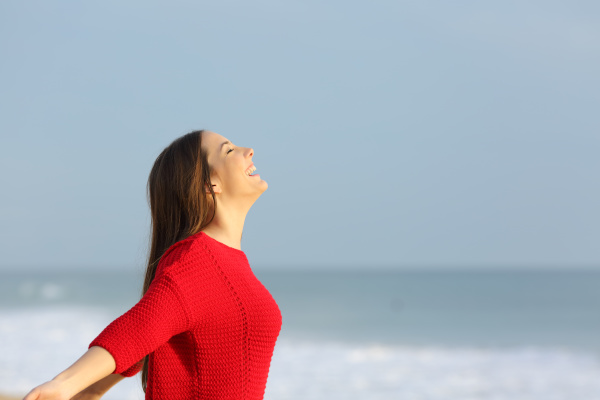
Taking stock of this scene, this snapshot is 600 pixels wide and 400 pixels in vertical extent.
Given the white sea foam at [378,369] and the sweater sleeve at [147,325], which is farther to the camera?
the white sea foam at [378,369]

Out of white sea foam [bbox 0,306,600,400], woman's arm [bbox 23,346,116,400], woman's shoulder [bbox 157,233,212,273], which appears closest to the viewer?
woman's arm [bbox 23,346,116,400]

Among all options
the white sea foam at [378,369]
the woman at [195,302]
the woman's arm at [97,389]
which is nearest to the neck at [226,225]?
the woman at [195,302]

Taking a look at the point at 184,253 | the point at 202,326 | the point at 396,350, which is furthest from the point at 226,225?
the point at 396,350

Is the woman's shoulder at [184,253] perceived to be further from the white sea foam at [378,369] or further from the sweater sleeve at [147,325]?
the white sea foam at [378,369]

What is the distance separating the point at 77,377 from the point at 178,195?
1.98 feet

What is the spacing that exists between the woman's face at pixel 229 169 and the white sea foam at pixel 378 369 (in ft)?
16.7

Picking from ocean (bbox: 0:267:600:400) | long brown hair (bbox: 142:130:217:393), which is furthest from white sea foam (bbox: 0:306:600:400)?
long brown hair (bbox: 142:130:217:393)

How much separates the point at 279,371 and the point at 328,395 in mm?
1190

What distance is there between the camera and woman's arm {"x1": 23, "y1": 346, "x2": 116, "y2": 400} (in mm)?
1125

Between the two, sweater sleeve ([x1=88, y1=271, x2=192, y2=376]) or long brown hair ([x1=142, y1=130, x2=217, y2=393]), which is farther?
long brown hair ([x1=142, y1=130, x2=217, y2=393])

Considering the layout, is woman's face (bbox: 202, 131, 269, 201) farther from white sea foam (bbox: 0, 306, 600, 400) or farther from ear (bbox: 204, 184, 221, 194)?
white sea foam (bbox: 0, 306, 600, 400)

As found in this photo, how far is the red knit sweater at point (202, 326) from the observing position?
1.35m

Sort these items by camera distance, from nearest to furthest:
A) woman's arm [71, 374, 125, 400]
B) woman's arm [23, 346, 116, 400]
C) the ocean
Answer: woman's arm [23, 346, 116, 400] → woman's arm [71, 374, 125, 400] → the ocean

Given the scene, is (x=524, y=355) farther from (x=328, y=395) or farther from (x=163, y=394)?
(x=163, y=394)
